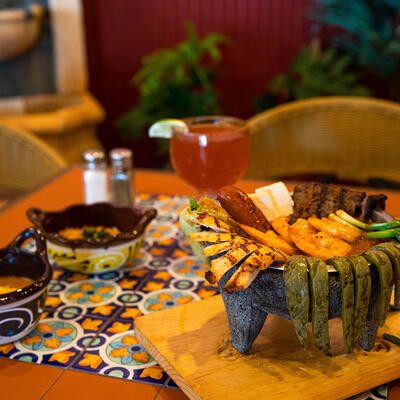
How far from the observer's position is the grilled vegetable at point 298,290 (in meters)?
0.59

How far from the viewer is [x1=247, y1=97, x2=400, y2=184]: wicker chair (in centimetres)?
181

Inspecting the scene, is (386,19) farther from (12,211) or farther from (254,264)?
(254,264)

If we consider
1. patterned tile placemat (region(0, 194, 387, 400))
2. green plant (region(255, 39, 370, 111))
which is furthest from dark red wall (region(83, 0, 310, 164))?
patterned tile placemat (region(0, 194, 387, 400))

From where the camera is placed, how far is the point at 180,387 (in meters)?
0.65

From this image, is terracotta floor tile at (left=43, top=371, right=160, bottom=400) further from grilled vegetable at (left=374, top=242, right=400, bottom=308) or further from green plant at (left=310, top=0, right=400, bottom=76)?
green plant at (left=310, top=0, right=400, bottom=76)

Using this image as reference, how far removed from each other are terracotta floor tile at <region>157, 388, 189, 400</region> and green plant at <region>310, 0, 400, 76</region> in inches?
93.5

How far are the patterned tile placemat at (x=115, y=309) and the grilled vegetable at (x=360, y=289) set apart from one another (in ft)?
0.35

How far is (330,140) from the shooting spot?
1856 millimetres

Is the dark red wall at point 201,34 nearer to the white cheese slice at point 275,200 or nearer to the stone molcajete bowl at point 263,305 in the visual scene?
the white cheese slice at point 275,200

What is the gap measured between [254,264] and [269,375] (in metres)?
0.16

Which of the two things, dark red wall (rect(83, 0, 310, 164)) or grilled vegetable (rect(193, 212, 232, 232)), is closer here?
grilled vegetable (rect(193, 212, 232, 232))

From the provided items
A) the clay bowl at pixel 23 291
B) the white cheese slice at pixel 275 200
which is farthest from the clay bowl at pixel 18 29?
the white cheese slice at pixel 275 200

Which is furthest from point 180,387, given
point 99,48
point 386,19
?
point 99,48

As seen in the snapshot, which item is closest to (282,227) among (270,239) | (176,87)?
(270,239)
